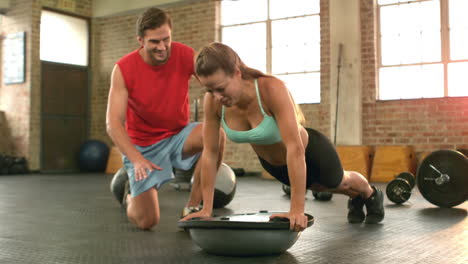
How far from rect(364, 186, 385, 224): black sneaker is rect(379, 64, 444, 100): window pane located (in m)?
4.31

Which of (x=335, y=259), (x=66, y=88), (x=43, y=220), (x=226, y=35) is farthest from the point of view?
(x=66, y=88)

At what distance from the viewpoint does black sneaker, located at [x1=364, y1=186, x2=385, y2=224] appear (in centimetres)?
277

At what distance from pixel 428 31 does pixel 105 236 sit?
5.48 m

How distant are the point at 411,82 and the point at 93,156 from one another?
17.4 ft

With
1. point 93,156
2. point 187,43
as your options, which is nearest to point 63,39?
point 93,156

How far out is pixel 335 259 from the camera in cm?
197

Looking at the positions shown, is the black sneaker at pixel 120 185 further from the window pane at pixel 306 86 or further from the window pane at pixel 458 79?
the window pane at pixel 458 79

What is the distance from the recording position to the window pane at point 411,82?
6.65m

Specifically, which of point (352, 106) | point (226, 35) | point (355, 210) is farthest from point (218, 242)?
point (226, 35)

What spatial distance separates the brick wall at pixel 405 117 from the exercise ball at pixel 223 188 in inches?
146

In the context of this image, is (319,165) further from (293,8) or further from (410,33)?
(293,8)

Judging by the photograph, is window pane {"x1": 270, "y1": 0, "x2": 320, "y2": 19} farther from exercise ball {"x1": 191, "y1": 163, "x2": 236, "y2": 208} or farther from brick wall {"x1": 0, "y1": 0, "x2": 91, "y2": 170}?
exercise ball {"x1": 191, "y1": 163, "x2": 236, "y2": 208}

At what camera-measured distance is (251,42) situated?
8164mm

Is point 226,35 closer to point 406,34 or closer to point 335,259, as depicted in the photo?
point 406,34
